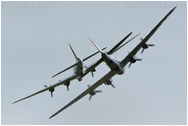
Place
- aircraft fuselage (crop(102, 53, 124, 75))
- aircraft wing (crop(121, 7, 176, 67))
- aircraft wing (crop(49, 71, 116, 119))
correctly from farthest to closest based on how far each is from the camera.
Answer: aircraft wing (crop(49, 71, 116, 119)), aircraft fuselage (crop(102, 53, 124, 75)), aircraft wing (crop(121, 7, 176, 67))

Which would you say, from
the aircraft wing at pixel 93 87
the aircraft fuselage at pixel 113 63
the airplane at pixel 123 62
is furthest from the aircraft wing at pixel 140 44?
the aircraft wing at pixel 93 87

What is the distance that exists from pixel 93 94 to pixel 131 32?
15.7 metres

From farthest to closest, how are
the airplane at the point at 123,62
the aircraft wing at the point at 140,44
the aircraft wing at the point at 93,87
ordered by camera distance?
the aircraft wing at the point at 93,87 < the airplane at the point at 123,62 < the aircraft wing at the point at 140,44

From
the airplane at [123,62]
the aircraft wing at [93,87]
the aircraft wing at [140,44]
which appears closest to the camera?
the aircraft wing at [140,44]

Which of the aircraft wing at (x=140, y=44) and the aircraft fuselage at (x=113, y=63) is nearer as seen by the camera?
the aircraft wing at (x=140, y=44)

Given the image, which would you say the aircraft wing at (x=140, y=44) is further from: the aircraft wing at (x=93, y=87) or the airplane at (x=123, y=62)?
the aircraft wing at (x=93, y=87)

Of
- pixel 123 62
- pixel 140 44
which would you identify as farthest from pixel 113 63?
pixel 140 44

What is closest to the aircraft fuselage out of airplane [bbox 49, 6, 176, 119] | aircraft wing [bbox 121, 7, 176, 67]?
airplane [bbox 49, 6, 176, 119]

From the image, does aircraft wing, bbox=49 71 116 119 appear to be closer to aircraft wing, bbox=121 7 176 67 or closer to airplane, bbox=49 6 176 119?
airplane, bbox=49 6 176 119

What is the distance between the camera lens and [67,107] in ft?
275

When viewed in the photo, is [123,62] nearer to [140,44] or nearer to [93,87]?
[140,44]

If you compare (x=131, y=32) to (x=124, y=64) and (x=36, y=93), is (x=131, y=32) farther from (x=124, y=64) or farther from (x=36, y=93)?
(x=36, y=93)

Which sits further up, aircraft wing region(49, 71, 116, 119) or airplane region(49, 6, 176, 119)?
airplane region(49, 6, 176, 119)

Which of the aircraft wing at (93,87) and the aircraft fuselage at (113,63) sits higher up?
the aircraft fuselage at (113,63)
